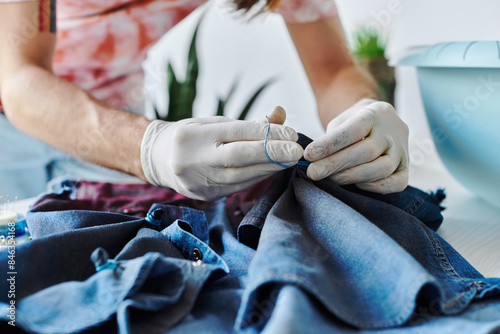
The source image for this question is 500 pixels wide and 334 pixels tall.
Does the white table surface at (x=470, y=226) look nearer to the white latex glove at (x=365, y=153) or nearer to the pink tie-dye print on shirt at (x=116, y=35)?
the white latex glove at (x=365, y=153)

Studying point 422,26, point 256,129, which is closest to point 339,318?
point 256,129

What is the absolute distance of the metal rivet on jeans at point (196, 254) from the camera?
538 mm

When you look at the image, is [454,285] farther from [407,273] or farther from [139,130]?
[139,130]

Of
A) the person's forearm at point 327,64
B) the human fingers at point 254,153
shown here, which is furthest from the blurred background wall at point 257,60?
the human fingers at point 254,153

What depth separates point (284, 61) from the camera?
181 centimetres

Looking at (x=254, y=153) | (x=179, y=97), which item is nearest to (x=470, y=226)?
(x=254, y=153)

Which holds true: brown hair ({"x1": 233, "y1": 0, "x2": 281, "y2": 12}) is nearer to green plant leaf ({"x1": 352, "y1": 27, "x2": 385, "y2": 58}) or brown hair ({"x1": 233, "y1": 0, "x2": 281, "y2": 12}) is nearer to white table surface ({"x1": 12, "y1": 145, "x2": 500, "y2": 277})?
green plant leaf ({"x1": 352, "y1": 27, "x2": 385, "y2": 58})

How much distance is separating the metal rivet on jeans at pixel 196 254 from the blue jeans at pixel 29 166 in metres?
0.60

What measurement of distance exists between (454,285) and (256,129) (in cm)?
33

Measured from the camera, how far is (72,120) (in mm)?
883

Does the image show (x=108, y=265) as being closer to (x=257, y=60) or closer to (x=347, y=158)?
(x=347, y=158)

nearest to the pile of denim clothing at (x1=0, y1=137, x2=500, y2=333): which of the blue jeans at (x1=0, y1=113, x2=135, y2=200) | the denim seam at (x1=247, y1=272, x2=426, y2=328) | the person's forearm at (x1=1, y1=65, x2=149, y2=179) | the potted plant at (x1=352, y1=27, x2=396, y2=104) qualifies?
the denim seam at (x1=247, y1=272, x2=426, y2=328)

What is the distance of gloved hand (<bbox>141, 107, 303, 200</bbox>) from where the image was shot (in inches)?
25.1

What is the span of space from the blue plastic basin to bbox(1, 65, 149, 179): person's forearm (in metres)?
0.54
